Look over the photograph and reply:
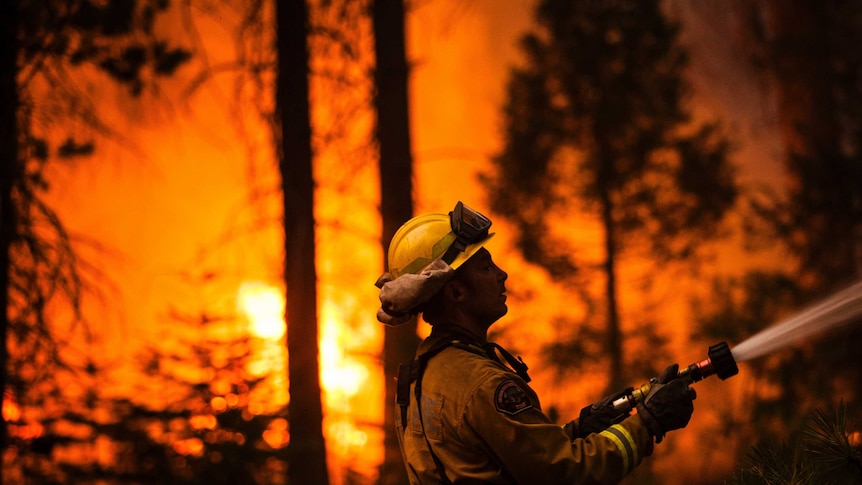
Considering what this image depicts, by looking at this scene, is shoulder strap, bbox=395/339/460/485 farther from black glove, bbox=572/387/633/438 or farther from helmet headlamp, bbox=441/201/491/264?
black glove, bbox=572/387/633/438

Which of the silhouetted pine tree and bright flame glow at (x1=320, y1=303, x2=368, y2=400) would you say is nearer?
the silhouetted pine tree

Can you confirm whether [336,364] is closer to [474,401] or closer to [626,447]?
[474,401]

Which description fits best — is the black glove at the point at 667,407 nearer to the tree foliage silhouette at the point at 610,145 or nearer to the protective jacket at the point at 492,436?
the protective jacket at the point at 492,436

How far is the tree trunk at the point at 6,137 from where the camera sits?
9.14 meters

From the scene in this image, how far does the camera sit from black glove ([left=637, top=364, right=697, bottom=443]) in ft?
11.1

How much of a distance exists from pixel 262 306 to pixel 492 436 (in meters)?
8.35

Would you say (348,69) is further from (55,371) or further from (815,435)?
(815,435)

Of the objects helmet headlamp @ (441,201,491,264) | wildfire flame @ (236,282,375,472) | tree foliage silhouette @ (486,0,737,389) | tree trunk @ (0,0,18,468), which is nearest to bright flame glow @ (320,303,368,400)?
wildfire flame @ (236,282,375,472)

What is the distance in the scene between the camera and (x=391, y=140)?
30.1 ft

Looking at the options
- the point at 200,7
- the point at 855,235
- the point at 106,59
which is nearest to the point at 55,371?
the point at 106,59

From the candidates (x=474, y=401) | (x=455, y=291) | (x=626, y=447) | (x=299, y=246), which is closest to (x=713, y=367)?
(x=626, y=447)

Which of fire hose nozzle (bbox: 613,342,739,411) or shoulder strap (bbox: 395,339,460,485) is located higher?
shoulder strap (bbox: 395,339,460,485)

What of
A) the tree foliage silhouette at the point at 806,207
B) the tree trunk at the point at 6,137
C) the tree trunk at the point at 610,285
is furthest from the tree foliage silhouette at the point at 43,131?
the tree trunk at the point at 610,285

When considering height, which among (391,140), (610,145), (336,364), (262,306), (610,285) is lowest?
(336,364)
